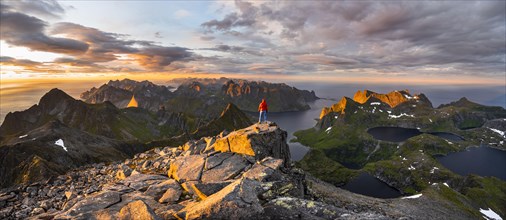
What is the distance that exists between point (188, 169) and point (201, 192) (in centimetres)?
845

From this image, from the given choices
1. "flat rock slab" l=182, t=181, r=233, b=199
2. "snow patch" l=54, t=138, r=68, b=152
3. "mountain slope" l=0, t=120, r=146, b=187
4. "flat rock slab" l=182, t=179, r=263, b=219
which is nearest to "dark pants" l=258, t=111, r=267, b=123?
"flat rock slab" l=182, t=181, r=233, b=199

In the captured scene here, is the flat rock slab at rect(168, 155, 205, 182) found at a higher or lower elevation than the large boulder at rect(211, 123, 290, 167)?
lower

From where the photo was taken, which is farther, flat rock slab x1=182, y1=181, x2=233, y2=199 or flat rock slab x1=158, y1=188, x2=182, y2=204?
flat rock slab x1=158, y1=188, x2=182, y2=204

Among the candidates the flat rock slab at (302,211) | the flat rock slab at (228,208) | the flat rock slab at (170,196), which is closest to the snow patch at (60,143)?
the flat rock slab at (170,196)

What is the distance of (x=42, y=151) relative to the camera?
A: 133875 millimetres

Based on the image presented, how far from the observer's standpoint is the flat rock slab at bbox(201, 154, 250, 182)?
29111 mm

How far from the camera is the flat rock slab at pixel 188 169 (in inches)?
1173

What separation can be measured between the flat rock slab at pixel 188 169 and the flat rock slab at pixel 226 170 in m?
1.16

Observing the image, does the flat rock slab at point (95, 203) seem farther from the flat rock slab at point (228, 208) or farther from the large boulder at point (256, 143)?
the large boulder at point (256, 143)

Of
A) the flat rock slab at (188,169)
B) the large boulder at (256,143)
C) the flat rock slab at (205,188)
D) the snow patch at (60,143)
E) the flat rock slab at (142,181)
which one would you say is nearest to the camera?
the flat rock slab at (205,188)

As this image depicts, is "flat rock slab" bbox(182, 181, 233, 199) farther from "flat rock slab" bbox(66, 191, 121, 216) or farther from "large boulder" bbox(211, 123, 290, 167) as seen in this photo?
"large boulder" bbox(211, 123, 290, 167)

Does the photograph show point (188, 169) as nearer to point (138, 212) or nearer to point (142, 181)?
point (142, 181)

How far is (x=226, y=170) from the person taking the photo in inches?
1203

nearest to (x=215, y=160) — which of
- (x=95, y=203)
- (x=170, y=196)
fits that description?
(x=170, y=196)
